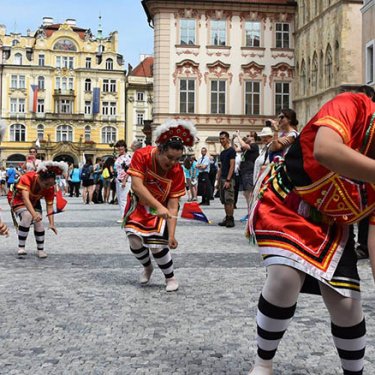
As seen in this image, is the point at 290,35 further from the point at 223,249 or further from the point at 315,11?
the point at 223,249

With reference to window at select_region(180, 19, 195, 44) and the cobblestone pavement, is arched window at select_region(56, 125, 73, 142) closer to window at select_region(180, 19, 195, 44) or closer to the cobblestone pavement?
window at select_region(180, 19, 195, 44)

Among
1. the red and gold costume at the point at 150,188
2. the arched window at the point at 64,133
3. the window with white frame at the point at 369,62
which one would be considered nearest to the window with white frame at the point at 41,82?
the arched window at the point at 64,133

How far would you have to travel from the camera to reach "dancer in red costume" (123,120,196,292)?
19.8ft

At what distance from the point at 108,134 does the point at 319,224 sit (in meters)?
81.1

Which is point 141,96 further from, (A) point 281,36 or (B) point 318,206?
(B) point 318,206

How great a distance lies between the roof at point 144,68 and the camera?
8844 centimetres

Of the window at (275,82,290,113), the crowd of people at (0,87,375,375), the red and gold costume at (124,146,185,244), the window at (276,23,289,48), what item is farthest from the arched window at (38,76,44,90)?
the crowd of people at (0,87,375,375)

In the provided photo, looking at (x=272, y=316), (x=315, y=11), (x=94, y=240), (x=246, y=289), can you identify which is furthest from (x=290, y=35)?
(x=272, y=316)

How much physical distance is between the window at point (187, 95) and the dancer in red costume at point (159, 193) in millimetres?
32003

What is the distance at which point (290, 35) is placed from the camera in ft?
128

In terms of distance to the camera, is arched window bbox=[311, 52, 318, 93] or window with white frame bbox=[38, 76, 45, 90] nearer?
arched window bbox=[311, 52, 318, 93]

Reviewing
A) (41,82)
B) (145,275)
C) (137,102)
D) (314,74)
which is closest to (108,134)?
(137,102)

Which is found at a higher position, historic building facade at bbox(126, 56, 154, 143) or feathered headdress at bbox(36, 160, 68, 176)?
historic building facade at bbox(126, 56, 154, 143)

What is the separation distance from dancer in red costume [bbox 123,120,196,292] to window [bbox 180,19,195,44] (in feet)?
107
